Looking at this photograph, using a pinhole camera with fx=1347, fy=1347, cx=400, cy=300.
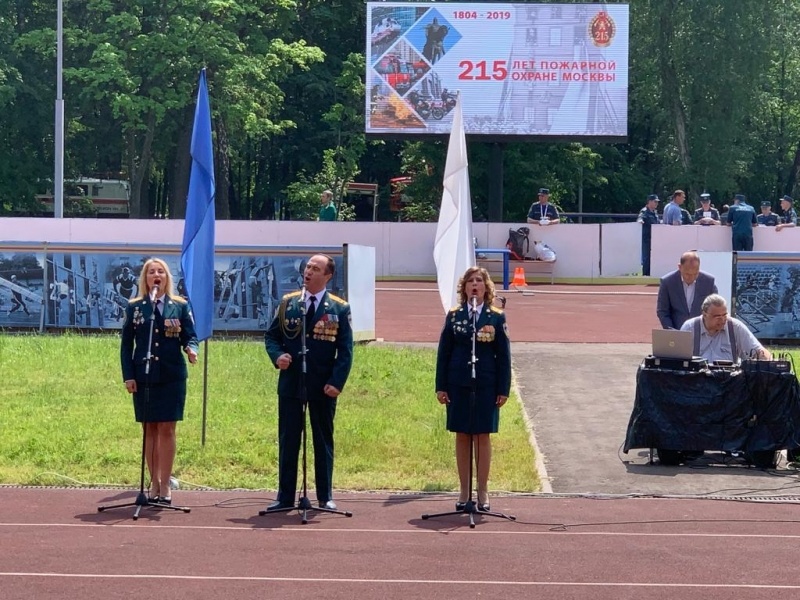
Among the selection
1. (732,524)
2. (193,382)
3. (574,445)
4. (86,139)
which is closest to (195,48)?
(86,139)

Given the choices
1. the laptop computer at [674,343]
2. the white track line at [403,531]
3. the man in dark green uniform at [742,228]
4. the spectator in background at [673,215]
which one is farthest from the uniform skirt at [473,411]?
the spectator in background at [673,215]

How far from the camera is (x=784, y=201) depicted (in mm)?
32969

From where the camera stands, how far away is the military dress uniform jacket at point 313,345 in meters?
9.98

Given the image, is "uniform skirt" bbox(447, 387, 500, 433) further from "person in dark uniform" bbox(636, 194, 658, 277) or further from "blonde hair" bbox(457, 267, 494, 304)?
"person in dark uniform" bbox(636, 194, 658, 277)

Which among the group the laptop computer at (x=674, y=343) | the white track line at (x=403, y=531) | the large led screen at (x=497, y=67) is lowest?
the white track line at (x=403, y=531)

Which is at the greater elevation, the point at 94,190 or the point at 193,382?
the point at 94,190

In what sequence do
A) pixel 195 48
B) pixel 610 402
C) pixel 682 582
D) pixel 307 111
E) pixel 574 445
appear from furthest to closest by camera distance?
pixel 307 111 < pixel 195 48 < pixel 610 402 < pixel 574 445 < pixel 682 582

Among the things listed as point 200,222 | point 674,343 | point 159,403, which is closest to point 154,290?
point 159,403

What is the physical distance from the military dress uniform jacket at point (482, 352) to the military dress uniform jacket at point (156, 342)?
1998 mm

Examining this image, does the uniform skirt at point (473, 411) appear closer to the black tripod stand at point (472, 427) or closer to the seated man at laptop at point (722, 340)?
the black tripod stand at point (472, 427)

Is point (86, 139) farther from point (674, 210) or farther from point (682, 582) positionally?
point (682, 582)

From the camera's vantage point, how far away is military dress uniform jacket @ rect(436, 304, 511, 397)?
1001 cm

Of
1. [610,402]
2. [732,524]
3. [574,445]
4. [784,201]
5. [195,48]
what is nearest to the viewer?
[732,524]

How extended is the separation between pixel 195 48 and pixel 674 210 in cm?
2050
